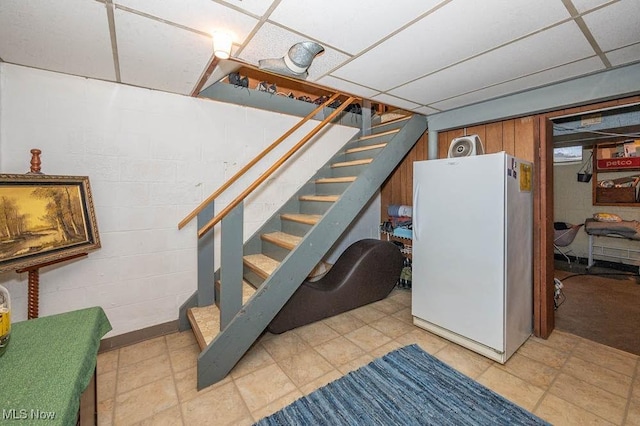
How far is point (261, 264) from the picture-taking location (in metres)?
2.63

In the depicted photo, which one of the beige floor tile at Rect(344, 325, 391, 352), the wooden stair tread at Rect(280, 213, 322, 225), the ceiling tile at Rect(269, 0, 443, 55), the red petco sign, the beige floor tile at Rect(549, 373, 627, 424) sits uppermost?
the ceiling tile at Rect(269, 0, 443, 55)

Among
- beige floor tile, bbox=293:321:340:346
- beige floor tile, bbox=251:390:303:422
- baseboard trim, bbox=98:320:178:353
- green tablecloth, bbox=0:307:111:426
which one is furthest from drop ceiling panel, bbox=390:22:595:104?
baseboard trim, bbox=98:320:178:353

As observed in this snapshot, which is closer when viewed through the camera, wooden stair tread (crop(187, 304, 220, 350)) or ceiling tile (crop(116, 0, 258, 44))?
ceiling tile (crop(116, 0, 258, 44))

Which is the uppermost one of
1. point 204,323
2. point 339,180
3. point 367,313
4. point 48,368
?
point 339,180

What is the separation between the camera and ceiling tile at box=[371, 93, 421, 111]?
2.70 meters

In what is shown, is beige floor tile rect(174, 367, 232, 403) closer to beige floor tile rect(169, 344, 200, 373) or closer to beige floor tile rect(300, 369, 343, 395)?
beige floor tile rect(169, 344, 200, 373)

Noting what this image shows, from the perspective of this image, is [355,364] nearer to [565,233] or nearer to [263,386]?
[263,386]

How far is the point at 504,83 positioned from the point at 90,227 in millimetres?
3574

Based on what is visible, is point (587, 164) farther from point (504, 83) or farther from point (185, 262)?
point (185, 262)

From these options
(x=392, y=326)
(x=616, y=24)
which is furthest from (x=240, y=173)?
(x=616, y=24)

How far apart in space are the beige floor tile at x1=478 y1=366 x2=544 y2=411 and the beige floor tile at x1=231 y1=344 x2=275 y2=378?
1.67 meters

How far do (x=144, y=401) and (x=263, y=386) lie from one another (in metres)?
0.78

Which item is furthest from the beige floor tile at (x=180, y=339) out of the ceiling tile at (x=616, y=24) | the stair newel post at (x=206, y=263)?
the ceiling tile at (x=616, y=24)

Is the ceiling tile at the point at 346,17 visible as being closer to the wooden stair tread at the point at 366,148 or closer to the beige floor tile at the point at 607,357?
the wooden stair tread at the point at 366,148
